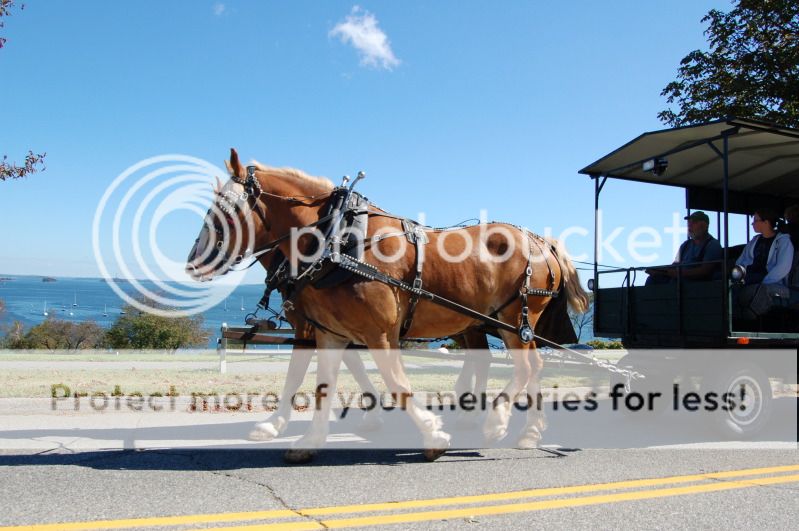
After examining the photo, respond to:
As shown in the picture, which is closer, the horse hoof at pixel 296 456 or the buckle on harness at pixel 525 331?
the horse hoof at pixel 296 456

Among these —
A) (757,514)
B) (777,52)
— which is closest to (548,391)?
(757,514)

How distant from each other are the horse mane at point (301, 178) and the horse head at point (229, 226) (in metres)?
0.20

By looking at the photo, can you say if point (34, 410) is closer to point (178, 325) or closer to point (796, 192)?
point (796, 192)

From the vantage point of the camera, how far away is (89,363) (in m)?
12.2

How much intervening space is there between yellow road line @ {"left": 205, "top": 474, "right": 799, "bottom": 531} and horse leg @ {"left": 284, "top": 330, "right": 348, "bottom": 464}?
5.10 ft

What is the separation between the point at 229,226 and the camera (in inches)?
205

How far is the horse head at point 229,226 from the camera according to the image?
516 cm

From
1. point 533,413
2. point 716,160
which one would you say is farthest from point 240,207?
point 716,160

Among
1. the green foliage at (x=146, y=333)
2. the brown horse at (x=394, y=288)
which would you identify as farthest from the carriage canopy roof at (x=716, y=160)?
the green foliage at (x=146, y=333)

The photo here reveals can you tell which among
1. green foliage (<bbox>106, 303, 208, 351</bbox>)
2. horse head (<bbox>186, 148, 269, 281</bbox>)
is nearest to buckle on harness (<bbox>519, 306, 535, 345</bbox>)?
horse head (<bbox>186, 148, 269, 281</bbox>)

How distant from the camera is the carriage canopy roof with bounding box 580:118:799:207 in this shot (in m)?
6.77

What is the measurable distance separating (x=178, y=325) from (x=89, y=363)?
23.6 meters

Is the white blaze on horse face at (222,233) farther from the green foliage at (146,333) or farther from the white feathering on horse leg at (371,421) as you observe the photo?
the green foliage at (146,333)

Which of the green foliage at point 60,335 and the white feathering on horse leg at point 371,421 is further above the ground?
the white feathering on horse leg at point 371,421
